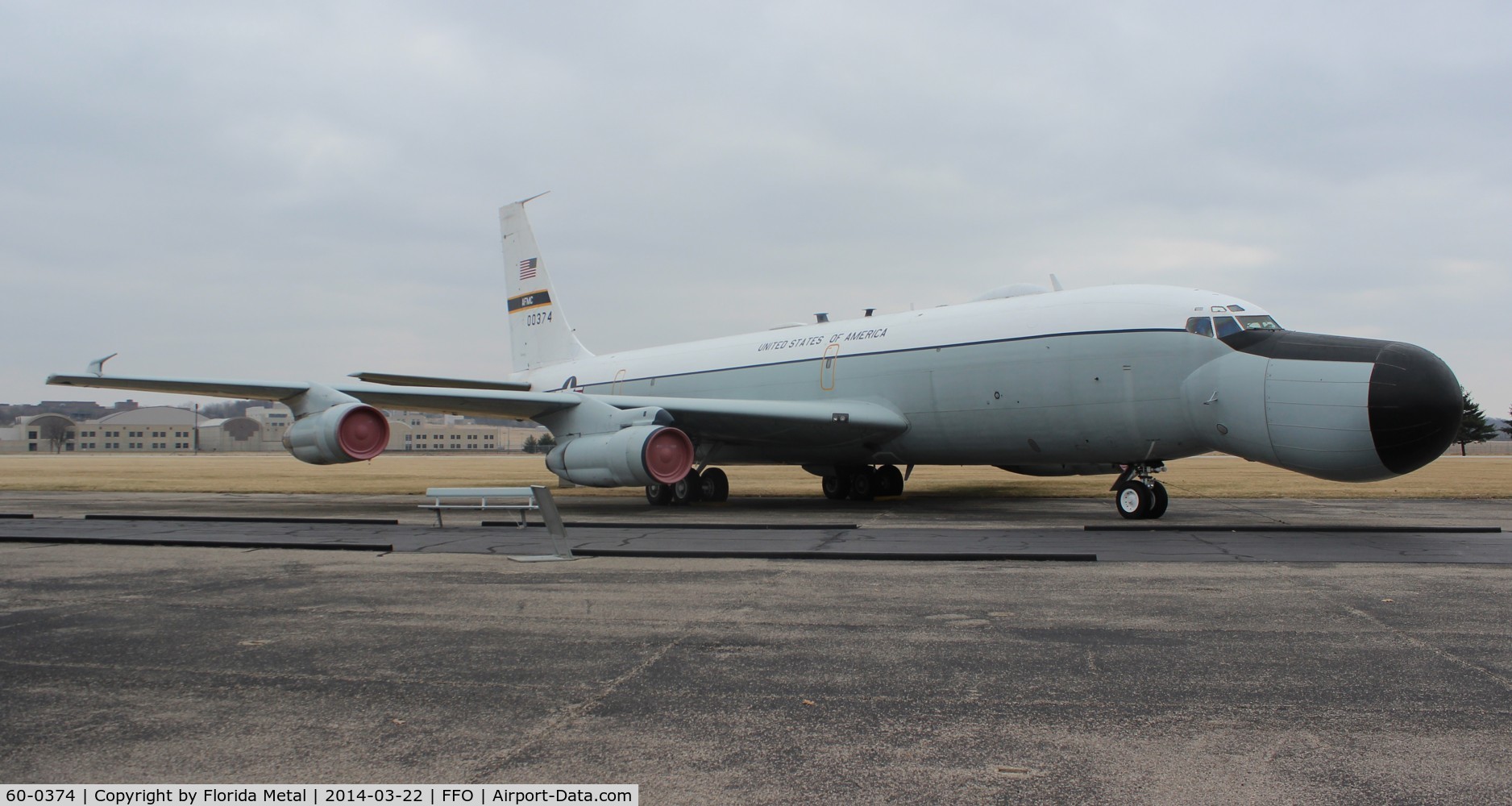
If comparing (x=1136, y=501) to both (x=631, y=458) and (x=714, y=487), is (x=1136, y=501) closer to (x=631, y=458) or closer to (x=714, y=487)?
(x=631, y=458)

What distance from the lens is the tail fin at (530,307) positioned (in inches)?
965

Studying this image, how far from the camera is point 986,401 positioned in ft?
48.2

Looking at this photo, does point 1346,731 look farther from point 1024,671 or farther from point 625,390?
point 625,390

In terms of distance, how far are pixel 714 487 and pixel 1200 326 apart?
9.63 m

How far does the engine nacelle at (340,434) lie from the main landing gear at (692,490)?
480cm

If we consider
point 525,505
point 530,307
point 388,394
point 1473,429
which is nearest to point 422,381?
point 388,394

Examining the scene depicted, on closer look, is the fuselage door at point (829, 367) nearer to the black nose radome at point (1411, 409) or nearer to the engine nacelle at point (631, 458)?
the engine nacelle at point (631, 458)

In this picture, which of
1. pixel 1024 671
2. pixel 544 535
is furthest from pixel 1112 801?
pixel 544 535

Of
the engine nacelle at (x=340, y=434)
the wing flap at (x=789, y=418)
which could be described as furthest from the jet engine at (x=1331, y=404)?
the engine nacelle at (x=340, y=434)

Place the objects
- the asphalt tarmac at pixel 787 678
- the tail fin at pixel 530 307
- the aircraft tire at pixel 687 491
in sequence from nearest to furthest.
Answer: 1. the asphalt tarmac at pixel 787 678
2. the aircraft tire at pixel 687 491
3. the tail fin at pixel 530 307

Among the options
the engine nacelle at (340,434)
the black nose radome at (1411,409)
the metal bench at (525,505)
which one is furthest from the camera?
the engine nacelle at (340,434)

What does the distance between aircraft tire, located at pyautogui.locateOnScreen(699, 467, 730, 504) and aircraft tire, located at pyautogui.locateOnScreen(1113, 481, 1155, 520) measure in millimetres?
7963

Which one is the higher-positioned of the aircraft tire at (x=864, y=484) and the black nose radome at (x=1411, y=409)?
the black nose radome at (x=1411, y=409)

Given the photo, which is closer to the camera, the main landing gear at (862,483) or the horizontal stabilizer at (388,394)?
the horizontal stabilizer at (388,394)
